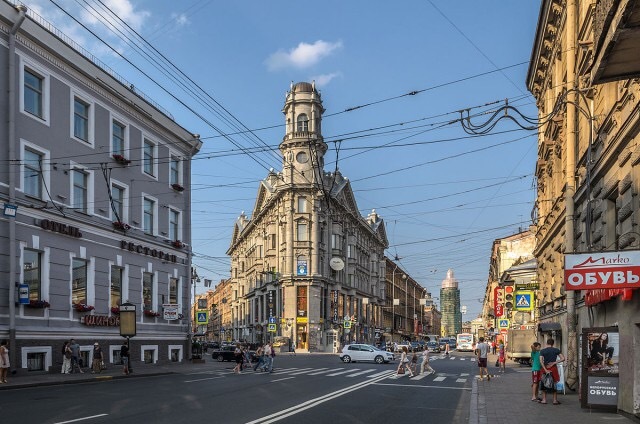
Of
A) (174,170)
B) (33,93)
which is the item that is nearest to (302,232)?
(174,170)

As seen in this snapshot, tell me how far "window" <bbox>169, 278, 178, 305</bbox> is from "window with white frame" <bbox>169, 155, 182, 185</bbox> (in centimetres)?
599

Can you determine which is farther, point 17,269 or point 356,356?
point 356,356

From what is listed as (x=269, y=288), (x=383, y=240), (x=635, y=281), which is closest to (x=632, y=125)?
(x=635, y=281)

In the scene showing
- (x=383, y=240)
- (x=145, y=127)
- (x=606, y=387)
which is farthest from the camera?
(x=383, y=240)

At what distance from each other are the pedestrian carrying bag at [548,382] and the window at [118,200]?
23.1 meters

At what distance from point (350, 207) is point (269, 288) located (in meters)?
16.6

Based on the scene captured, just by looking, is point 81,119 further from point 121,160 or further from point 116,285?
point 116,285

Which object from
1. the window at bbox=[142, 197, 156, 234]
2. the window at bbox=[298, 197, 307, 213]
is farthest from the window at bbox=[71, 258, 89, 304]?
the window at bbox=[298, 197, 307, 213]

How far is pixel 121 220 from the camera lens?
34000mm

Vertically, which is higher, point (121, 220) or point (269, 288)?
point (121, 220)

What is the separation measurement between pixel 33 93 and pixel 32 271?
7481 millimetres

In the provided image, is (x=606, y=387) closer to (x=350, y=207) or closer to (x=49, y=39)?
(x=49, y=39)

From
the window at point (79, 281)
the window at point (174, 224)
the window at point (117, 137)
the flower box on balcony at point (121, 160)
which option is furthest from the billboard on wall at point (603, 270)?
the window at point (174, 224)

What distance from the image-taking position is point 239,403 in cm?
1641
